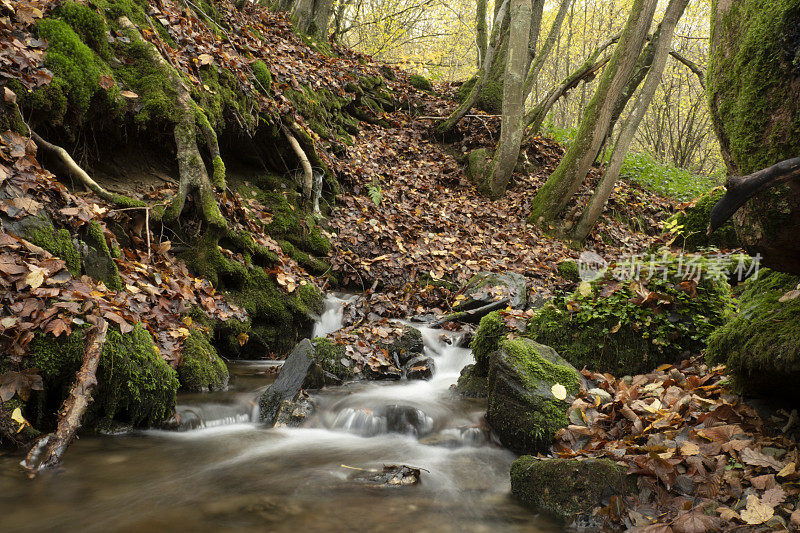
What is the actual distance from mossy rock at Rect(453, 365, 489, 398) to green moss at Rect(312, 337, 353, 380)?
4.23 ft

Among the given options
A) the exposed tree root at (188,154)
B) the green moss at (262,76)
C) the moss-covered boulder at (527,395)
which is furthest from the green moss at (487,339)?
the green moss at (262,76)

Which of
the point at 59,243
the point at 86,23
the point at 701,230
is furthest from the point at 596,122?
the point at 59,243

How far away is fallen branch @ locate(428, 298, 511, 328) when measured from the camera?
6.86 metres

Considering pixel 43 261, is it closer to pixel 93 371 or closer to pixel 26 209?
pixel 26 209

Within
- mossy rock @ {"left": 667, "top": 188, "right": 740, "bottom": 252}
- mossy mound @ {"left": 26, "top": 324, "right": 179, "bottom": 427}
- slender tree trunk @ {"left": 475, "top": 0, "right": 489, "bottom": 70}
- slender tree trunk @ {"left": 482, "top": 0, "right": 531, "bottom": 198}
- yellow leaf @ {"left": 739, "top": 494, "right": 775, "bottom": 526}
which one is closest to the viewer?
yellow leaf @ {"left": 739, "top": 494, "right": 775, "bottom": 526}

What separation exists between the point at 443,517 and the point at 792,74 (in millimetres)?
2916

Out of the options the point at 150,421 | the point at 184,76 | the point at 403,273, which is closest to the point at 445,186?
the point at 403,273

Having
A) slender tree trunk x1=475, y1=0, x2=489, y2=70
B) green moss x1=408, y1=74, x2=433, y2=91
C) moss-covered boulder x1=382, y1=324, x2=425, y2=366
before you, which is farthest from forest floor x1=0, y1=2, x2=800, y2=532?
slender tree trunk x1=475, y1=0, x2=489, y2=70

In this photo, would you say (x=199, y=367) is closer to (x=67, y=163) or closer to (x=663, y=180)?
(x=67, y=163)

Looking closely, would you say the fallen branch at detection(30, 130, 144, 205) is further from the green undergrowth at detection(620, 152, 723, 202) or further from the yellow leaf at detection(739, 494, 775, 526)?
the green undergrowth at detection(620, 152, 723, 202)

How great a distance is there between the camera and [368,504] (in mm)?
2879

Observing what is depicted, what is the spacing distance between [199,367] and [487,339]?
3.02 metres

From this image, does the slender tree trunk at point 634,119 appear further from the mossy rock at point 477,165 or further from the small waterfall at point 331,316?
the small waterfall at point 331,316

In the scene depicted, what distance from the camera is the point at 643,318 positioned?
175 inches
